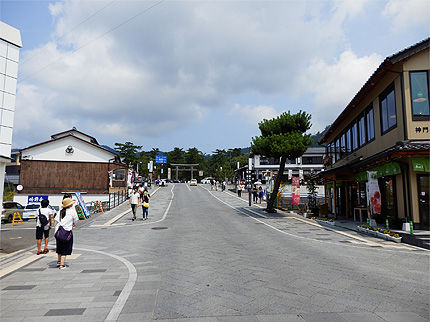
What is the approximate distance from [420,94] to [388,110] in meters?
1.62

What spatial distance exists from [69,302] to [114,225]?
37.4 feet

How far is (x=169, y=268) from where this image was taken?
6805 mm

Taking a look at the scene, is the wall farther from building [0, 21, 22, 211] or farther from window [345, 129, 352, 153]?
building [0, 21, 22, 211]

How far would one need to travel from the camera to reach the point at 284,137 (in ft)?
66.1

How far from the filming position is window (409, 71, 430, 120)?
39.6 feet

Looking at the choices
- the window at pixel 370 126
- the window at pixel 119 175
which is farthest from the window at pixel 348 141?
Answer: the window at pixel 119 175

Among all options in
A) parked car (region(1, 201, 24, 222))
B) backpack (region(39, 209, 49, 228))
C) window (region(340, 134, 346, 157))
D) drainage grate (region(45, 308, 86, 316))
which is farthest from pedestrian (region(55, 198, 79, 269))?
window (region(340, 134, 346, 157))

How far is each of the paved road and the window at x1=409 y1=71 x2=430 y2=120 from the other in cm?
575

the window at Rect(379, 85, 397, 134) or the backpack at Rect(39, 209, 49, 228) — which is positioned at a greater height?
the window at Rect(379, 85, 397, 134)

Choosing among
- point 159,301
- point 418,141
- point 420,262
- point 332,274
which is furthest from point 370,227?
point 159,301

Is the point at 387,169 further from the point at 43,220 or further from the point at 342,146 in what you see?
the point at 43,220

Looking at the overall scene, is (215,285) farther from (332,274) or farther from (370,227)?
(370,227)

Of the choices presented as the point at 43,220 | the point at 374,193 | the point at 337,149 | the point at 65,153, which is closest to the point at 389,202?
the point at 374,193

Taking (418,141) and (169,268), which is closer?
(169,268)
